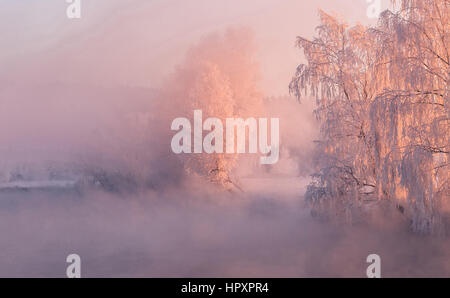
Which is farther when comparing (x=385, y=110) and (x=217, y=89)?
(x=217, y=89)

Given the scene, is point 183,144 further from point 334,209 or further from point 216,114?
point 334,209

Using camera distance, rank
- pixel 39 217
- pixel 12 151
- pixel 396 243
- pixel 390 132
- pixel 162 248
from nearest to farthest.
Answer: pixel 390 132 < pixel 396 243 < pixel 162 248 < pixel 39 217 < pixel 12 151

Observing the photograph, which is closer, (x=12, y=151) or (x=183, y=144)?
(x=183, y=144)

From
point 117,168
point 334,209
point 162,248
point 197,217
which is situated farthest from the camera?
point 117,168

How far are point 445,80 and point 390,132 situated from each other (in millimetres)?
1602

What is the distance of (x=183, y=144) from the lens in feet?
59.0

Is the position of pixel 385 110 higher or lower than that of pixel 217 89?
lower

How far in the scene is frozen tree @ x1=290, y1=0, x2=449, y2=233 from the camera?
8.30 meters

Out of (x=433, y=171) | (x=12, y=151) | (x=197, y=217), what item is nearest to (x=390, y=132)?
(x=433, y=171)

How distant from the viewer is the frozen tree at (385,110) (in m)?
8.30

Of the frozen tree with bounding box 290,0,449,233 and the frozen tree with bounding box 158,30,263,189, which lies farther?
the frozen tree with bounding box 158,30,263,189

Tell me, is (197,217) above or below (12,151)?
below

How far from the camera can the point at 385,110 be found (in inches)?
346

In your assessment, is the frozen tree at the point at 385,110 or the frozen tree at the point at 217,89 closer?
the frozen tree at the point at 385,110
